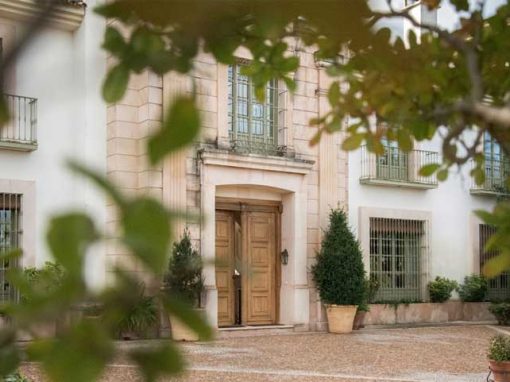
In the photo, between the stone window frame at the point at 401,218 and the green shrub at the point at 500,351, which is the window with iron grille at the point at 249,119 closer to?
the stone window frame at the point at 401,218

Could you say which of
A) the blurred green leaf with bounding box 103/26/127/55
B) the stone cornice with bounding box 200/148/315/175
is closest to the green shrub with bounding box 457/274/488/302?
the stone cornice with bounding box 200/148/315/175

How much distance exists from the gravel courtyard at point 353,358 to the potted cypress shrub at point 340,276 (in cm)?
45

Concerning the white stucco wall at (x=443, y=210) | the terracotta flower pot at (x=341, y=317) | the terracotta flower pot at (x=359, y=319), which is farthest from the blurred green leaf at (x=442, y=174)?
the white stucco wall at (x=443, y=210)

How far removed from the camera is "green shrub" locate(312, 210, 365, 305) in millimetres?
12305

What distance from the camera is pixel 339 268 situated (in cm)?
1229

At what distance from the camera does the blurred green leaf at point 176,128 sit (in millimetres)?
407

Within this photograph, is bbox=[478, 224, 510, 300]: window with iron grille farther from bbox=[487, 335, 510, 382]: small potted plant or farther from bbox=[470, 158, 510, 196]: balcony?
bbox=[487, 335, 510, 382]: small potted plant

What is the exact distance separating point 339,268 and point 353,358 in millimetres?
3179

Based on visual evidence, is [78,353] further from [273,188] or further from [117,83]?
[273,188]

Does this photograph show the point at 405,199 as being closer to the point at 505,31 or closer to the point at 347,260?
the point at 347,260

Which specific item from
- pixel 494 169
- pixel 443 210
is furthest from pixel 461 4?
pixel 494 169

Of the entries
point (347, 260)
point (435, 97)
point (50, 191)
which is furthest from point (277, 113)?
point (435, 97)

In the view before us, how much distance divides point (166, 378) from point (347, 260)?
1195 centimetres

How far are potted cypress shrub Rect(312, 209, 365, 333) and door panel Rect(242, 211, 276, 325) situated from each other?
0.82 metres
